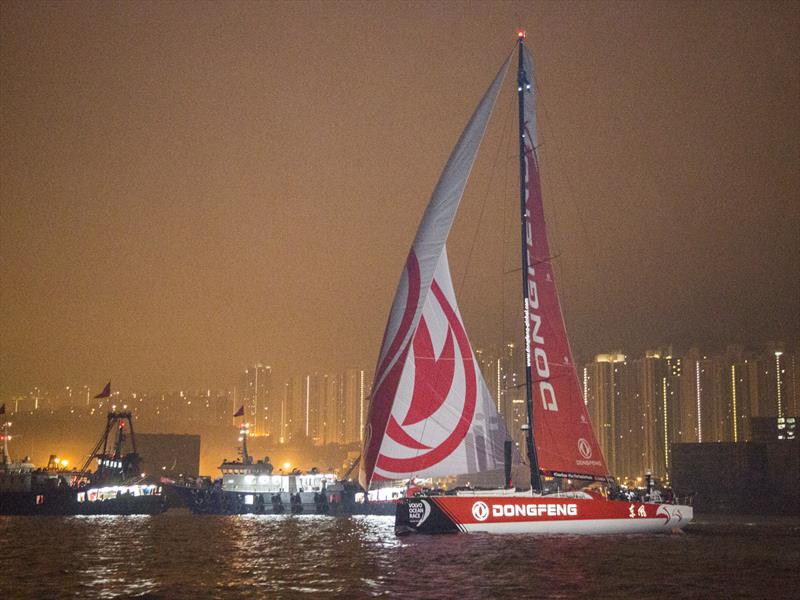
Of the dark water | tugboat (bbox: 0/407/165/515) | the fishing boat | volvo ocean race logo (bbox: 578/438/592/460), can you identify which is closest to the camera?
the dark water

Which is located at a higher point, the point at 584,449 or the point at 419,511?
the point at 584,449

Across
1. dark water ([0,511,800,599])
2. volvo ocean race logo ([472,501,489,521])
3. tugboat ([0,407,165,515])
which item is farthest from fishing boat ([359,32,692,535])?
tugboat ([0,407,165,515])

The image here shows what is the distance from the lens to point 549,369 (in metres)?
31.0

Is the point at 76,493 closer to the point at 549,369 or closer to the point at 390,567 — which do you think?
the point at 549,369

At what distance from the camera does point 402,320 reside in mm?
28891

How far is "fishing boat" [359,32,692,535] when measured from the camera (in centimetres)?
2820

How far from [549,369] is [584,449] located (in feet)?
8.91

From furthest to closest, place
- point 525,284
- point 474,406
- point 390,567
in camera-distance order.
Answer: point 525,284 < point 474,406 < point 390,567

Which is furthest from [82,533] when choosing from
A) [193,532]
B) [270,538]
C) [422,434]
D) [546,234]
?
[546,234]

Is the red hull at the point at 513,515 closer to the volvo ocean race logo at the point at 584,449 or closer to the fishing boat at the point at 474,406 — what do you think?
the fishing boat at the point at 474,406

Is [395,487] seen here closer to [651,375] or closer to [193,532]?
[193,532]

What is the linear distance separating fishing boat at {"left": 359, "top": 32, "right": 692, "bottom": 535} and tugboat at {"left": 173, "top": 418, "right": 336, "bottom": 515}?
120ft

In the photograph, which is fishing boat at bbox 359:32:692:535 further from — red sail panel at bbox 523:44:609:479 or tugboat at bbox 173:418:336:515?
tugboat at bbox 173:418:336:515

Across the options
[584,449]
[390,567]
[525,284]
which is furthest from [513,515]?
[525,284]
